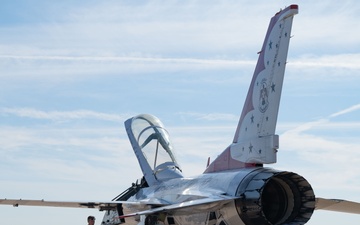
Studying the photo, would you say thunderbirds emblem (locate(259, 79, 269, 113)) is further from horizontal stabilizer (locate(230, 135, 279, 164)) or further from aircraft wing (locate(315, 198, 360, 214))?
aircraft wing (locate(315, 198, 360, 214))

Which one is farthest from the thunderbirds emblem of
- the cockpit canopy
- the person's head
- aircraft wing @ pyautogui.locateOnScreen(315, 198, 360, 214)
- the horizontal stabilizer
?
the person's head

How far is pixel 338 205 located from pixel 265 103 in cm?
301

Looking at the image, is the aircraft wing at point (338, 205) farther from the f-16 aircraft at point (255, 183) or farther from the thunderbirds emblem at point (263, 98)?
the thunderbirds emblem at point (263, 98)

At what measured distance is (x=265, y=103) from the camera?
12492 mm

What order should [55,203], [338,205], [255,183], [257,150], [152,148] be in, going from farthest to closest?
1. [152,148]
2. [55,203]
3. [338,205]
4. [257,150]
5. [255,183]

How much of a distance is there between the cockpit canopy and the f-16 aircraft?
182 centimetres

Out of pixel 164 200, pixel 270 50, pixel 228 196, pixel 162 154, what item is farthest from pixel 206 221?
pixel 162 154

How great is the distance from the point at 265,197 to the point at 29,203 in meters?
6.33

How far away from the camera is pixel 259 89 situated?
41.9 feet

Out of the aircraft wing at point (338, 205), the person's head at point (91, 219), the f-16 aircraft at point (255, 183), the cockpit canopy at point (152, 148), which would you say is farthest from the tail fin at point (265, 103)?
the cockpit canopy at point (152, 148)

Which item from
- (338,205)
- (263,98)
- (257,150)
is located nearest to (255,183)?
(257,150)

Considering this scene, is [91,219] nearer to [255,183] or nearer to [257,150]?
[257,150]

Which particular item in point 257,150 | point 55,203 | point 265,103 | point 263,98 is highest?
point 263,98

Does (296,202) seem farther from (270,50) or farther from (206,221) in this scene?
(270,50)
